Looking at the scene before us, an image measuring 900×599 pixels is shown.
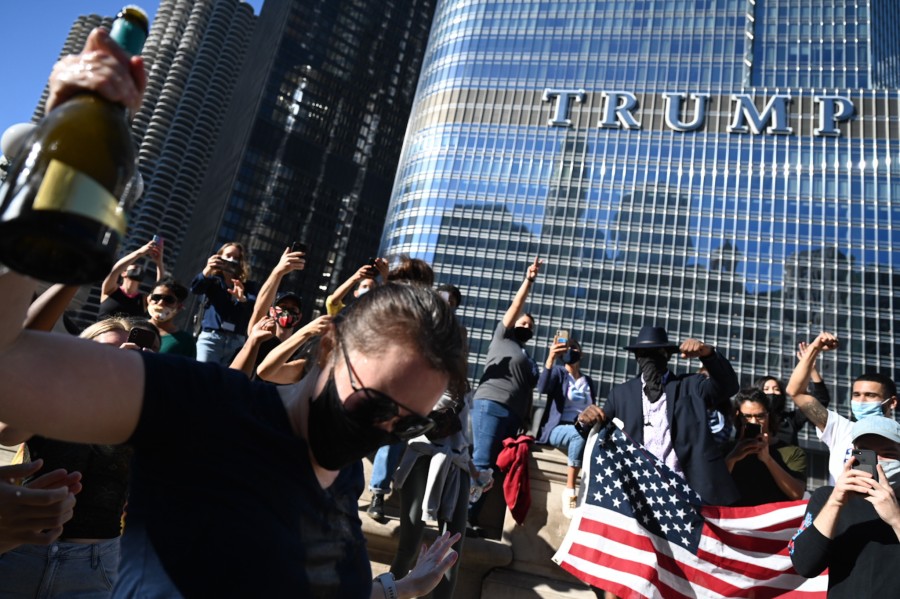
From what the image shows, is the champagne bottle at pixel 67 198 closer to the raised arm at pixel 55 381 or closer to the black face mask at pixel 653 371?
the raised arm at pixel 55 381

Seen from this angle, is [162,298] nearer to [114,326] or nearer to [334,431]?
[114,326]

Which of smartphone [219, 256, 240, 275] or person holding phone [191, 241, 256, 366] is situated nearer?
person holding phone [191, 241, 256, 366]

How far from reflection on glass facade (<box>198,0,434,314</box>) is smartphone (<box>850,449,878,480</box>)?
98.2 m

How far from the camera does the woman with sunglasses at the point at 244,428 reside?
106cm

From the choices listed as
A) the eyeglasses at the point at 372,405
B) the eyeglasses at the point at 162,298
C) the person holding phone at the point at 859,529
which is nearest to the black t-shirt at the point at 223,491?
the eyeglasses at the point at 372,405

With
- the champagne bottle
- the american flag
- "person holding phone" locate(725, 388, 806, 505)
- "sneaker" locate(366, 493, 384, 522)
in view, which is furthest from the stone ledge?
the champagne bottle

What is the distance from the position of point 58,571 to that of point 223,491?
1.69 metres

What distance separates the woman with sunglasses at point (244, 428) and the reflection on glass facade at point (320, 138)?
98.9 meters

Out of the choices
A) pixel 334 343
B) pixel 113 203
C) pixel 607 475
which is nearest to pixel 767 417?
pixel 607 475

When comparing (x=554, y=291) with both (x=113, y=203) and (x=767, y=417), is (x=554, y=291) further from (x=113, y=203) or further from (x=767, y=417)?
(x=113, y=203)

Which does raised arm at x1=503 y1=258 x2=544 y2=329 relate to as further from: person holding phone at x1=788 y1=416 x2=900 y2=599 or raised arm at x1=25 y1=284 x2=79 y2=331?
raised arm at x1=25 y1=284 x2=79 y2=331

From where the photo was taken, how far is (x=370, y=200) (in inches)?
4660

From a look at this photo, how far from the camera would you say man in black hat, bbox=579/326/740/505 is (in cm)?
469

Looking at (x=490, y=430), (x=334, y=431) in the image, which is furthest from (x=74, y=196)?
(x=490, y=430)
